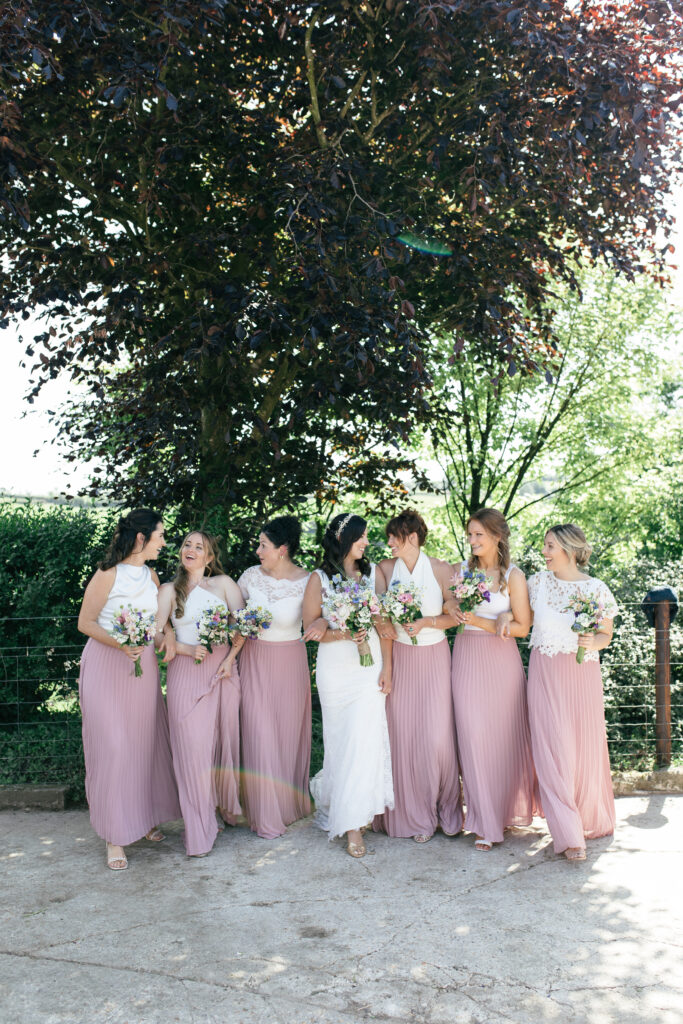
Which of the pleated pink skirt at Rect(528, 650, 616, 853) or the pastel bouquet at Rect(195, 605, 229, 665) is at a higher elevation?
the pastel bouquet at Rect(195, 605, 229, 665)

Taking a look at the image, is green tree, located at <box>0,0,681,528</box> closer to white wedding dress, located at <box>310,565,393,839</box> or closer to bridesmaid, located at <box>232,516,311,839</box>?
bridesmaid, located at <box>232,516,311,839</box>

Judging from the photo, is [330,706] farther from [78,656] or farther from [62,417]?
[62,417]

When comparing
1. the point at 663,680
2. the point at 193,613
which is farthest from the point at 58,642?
the point at 663,680

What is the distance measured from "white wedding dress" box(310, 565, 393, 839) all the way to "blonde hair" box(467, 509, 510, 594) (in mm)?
844

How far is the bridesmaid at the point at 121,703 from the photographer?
5707mm

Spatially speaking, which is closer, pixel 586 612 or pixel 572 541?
pixel 586 612

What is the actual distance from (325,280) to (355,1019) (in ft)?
15.3

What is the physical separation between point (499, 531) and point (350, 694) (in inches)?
59.8

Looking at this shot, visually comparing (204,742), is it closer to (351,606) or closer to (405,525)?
(351,606)

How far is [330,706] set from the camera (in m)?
6.08

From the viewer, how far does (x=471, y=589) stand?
5715 mm

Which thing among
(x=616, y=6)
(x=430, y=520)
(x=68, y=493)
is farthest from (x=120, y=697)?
(x=430, y=520)

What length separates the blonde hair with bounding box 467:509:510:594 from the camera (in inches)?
238

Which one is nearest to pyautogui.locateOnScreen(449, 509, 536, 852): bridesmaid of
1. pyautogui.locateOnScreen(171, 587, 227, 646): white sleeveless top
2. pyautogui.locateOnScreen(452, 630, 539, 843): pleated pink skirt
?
pyautogui.locateOnScreen(452, 630, 539, 843): pleated pink skirt
